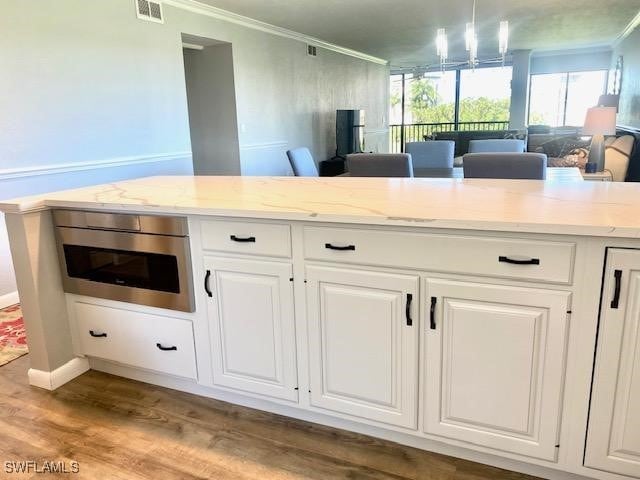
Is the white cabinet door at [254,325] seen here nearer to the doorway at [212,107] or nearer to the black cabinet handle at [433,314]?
the black cabinet handle at [433,314]

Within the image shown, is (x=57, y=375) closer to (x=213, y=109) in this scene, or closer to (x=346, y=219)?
(x=346, y=219)

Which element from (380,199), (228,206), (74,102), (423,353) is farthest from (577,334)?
(74,102)

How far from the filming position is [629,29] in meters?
7.36

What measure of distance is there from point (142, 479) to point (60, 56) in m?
3.20

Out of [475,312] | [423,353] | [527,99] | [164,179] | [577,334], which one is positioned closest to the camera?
[577,334]

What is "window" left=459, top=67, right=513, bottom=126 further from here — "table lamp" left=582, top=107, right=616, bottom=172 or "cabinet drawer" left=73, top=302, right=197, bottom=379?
"cabinet drawer" left=73, top=302, right=197, bottom=379

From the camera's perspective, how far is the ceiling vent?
14.0ft

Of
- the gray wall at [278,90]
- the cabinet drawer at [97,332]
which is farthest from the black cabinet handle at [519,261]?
the gray wall at [278,90]

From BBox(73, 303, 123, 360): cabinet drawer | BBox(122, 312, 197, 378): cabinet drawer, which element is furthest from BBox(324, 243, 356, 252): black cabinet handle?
BBox(73, 303, 123, 360): cabinet drawer

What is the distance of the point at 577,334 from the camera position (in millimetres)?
1380

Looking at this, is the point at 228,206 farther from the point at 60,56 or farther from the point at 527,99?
the point at 527,99

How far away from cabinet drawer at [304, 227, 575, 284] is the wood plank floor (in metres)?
0.72

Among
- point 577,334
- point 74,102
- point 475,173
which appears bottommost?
point 577,334

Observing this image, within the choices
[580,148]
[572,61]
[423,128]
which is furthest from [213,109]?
[572,61]
